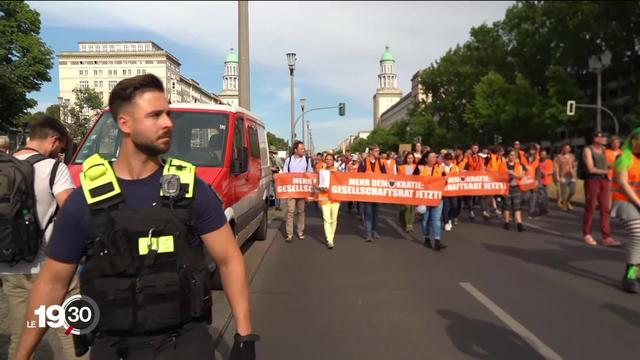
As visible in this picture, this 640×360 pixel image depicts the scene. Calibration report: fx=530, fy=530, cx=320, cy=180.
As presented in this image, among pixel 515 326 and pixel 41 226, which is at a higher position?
pixel 41 226

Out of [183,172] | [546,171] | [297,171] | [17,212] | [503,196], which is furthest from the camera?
[546,171]

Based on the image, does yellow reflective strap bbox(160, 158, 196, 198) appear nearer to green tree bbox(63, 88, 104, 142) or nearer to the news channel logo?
the news channel logo

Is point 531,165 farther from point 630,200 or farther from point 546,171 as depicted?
point 630,200

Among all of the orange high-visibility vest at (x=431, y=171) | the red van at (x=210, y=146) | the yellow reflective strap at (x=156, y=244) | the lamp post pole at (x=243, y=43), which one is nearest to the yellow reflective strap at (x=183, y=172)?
the yellow reflective strap at (x=156, y=244)

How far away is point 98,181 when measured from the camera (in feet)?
6.17

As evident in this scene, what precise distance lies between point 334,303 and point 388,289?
0.91 metres

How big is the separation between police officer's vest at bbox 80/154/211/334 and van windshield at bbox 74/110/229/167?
437 cm

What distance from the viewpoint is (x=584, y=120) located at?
38.3 metres

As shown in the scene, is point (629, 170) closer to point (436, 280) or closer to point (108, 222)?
point (436, 280)

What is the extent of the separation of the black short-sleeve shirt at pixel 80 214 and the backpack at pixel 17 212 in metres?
1.26

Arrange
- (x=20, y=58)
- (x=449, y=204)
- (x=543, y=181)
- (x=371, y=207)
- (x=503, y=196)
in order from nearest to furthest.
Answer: (x=371, y=207)
(x=449, y=204)
(x=503, y=196)
(x=543, y=181)
(x=20, y=58)

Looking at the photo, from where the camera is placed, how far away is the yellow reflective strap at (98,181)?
6.11 ft

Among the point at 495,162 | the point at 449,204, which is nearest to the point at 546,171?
the point at 495,162

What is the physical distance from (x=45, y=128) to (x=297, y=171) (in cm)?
777
